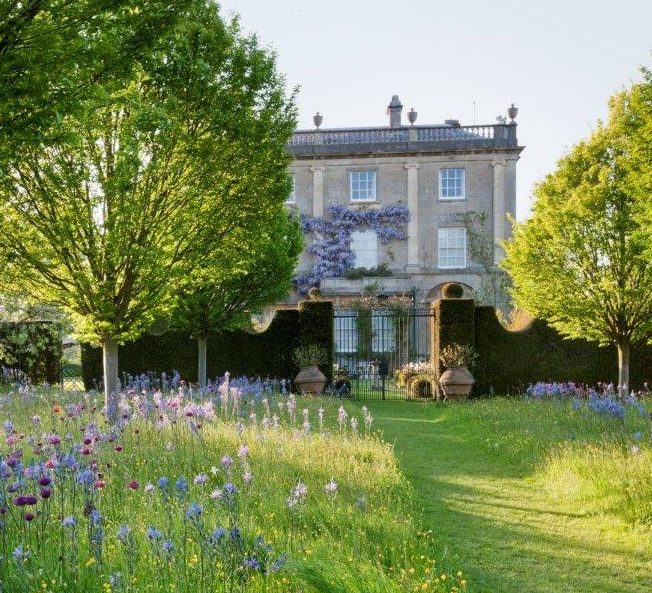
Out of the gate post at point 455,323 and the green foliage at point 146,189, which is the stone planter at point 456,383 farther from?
the green foliage at point 146,189

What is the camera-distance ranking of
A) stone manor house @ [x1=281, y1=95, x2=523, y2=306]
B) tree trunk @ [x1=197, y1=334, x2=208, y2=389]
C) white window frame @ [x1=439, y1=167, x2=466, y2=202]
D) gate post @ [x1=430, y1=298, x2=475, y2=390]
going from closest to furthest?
1. tree trunk @ [x1=197, y1=334, x2=208, y2=389]
2. gate post @ [x1=430, y1=298, x2=475, y2=390]
3. stone manor house @ [x1=281, y1=95, x2=523, y2=306]
4. white window frame @ [x1=439, y1=167, x2=466, y2=202]

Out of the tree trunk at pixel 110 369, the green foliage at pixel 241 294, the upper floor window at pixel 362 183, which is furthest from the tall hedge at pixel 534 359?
the upper floor window at pixel 362 183

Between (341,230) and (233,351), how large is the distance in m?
13.0

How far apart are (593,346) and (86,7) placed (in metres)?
14.2

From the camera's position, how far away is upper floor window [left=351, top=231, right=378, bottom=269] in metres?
28.8

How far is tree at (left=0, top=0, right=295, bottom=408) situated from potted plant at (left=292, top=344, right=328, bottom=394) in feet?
20.3

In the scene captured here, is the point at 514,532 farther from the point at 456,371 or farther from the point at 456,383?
the point at 456,371

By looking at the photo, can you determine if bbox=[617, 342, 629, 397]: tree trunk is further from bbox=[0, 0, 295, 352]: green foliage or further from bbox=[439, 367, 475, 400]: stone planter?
bbox=[0, 0, 295, 352]: green foliage

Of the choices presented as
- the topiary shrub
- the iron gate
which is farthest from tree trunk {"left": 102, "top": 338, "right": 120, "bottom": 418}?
the topiary shrub

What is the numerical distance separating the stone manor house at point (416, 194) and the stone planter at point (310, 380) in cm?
1226

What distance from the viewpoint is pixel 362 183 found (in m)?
29.2

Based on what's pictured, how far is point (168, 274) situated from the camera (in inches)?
346

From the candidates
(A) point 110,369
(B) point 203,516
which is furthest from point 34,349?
(B) point 203,516

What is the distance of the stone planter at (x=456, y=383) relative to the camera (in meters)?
15.2
